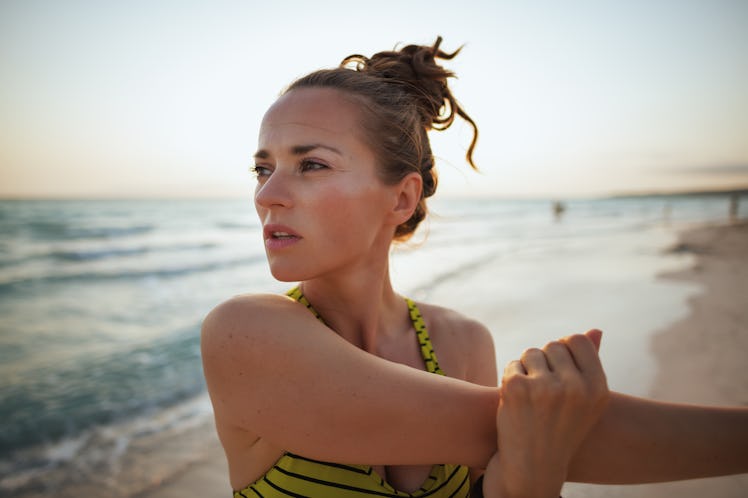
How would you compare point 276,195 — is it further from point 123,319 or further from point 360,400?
point 123,319

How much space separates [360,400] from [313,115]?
111 cm

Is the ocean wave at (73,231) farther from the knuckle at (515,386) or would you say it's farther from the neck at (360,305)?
the knuckle at (515,386)

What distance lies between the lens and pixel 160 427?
4.36 meters

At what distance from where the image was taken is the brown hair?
192 centimetres

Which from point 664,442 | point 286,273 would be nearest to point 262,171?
point 286,273

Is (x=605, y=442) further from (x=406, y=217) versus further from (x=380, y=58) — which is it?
(x=380, y=58)

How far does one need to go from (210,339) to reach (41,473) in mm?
3496

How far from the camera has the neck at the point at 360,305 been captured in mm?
1979

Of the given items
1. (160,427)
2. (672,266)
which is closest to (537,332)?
(160,427)

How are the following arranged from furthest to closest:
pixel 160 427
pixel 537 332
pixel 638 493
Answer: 1. pixel 537 332
2. pixel 160 427
3. pixel 638 493

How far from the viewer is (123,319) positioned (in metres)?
8.18

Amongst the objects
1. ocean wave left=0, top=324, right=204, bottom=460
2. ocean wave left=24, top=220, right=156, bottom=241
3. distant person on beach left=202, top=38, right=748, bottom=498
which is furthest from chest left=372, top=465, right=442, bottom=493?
ocean wave left=24, top=220, right=156, bottom=241

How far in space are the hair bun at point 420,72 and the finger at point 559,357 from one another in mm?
1370

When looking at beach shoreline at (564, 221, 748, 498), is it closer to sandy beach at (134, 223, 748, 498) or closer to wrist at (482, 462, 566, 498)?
sandy beach at (134, 223, 748, 498)
